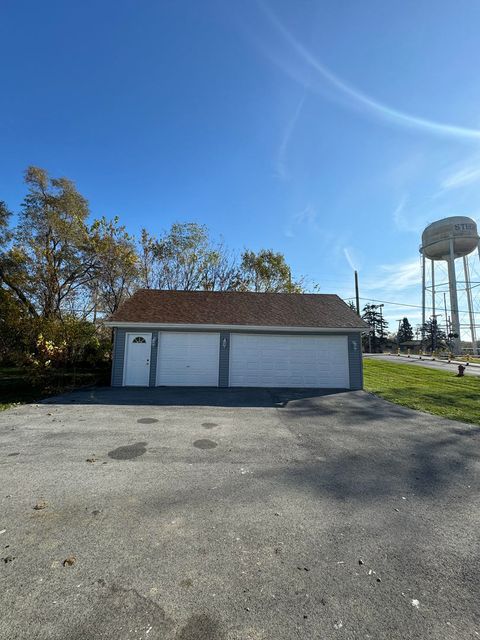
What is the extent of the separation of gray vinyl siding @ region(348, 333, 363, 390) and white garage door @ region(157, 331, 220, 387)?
5718 millimetres

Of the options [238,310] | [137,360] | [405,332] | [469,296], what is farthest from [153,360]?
[405,332]

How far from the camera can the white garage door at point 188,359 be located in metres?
12.5

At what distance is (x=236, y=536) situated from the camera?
9.61 ft

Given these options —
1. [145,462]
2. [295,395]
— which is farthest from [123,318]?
[145,462]

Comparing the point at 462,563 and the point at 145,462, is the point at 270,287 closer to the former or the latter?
the point at 145,462

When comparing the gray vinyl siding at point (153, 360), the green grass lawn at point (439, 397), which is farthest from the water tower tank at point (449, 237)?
the gray vinyl siding at point (153, 360)

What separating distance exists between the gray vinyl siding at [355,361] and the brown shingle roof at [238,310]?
0.61 m

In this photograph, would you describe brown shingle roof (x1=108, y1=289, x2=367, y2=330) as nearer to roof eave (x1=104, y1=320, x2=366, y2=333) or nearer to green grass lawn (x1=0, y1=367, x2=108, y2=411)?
roof eave (x1=104, y1=320, x2=366, y2=333)

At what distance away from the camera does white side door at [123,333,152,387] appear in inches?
490

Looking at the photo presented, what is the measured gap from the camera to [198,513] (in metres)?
3.32

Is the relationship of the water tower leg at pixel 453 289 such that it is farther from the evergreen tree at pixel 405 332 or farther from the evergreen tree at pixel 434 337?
the evergreen tree at pixel 405 332

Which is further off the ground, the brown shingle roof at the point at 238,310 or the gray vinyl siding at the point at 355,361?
the brown shingle roof at the point at 238,310

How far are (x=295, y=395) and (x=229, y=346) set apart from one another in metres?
3.49

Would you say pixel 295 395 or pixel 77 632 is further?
pixel 295 395
